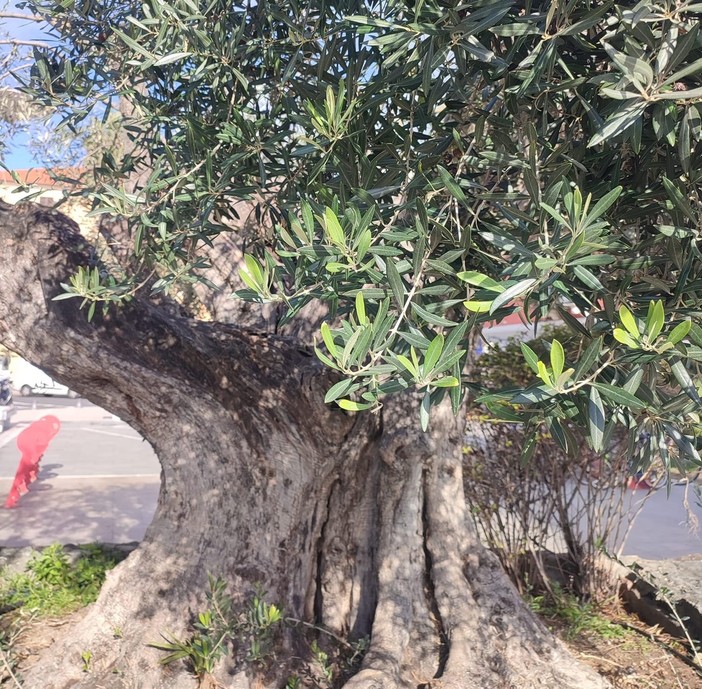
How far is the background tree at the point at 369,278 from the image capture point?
1.63 meters

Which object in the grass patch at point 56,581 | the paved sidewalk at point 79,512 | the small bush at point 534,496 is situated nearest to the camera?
the grass patch at point 56,581

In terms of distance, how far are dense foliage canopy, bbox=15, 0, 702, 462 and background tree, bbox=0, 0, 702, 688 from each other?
0.01 metres

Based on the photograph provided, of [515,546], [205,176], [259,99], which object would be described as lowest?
[515,546]

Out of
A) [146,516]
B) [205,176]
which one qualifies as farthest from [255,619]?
[146,516]

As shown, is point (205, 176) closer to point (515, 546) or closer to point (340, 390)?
point (340, 390)

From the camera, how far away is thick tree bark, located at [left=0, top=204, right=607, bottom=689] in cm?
392

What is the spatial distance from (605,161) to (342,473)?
2.72 metres

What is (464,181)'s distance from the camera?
207 cm

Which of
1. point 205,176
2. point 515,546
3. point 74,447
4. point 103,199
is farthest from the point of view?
point 74,447

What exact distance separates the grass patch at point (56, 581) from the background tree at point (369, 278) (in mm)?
1232

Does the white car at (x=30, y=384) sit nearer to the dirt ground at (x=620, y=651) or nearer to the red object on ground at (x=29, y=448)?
the red object on ground at (x=29, y=448)

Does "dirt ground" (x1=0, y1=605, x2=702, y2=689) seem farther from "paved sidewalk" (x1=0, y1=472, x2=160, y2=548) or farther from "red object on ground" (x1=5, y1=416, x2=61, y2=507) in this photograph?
"red object on ground" (x1=5, y1=416, x2=61, y2=507)

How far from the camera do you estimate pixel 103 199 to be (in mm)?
2473

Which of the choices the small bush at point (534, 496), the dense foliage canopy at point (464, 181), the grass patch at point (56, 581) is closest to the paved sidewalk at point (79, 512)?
the grass patch at point (56, 581)
